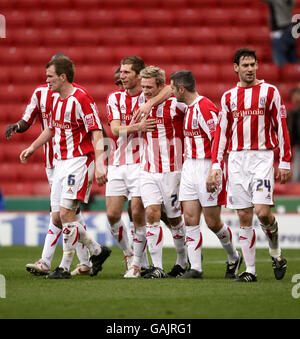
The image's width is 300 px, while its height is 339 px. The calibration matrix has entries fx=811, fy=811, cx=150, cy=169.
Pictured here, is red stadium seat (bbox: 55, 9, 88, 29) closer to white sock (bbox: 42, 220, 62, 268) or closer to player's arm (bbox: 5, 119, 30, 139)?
player's arm (bbox: 5, 119, 30, 139)

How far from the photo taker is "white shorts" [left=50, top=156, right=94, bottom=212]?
22.2ft

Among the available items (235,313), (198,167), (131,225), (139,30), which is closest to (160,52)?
(139,30)

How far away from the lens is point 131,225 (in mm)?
8352

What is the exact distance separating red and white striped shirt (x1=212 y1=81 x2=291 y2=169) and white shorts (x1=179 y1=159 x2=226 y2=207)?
0.31m

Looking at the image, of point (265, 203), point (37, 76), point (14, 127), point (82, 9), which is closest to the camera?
point (265, 203)

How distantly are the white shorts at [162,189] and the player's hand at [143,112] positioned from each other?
0.51 metres

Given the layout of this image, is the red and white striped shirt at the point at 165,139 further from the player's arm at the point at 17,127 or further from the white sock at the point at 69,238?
the player's arm at the point at 17,127

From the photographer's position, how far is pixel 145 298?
18.2 feet

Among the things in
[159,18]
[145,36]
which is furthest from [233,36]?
[145,36]

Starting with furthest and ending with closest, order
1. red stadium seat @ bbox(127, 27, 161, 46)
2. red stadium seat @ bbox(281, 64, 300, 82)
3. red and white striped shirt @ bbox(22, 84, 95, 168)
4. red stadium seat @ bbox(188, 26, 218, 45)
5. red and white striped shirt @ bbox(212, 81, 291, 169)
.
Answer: red stadium seat @ bbox(127, 27, 161, 46) < red stadium seat @ bbox(188, 26, 218, 45) < red stadium seat @ bbox(281, 64, 300, 82) < red and white striped shirt @ bbox(22, 84, 95, 168) < red and white striped shirt @ bbox(212, 81, 291, 169)

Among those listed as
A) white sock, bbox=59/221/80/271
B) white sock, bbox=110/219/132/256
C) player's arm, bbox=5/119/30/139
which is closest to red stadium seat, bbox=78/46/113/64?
player's arm, bbox=5/119/30/139

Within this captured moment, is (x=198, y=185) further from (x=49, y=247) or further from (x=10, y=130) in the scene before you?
(x=10, y=130)

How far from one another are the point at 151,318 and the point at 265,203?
6.96 ft

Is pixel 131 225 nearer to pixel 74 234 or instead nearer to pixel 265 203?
pixel 74 234
